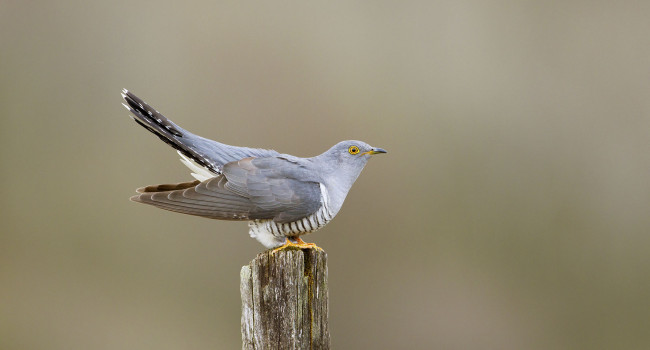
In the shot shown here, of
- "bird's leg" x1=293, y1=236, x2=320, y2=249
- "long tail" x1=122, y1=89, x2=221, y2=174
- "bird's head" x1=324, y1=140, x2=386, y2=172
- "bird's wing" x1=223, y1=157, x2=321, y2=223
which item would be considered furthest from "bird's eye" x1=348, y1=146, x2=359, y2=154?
"long tail" x1=122, y1=89, x2=221, y2=174

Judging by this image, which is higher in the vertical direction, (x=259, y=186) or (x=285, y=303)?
(x=259, y=186)

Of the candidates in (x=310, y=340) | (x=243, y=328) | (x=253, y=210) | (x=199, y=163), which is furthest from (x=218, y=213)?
(x=310, y=340)

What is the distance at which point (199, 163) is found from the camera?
2.76 metres

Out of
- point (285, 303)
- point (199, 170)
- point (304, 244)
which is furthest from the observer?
point (199, 170)

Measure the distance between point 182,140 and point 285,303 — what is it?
1.06m

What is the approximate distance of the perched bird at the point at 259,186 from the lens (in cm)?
254

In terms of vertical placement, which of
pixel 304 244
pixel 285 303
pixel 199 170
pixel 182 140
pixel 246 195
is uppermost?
pixel 182 140

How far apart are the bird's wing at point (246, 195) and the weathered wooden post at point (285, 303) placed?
0.44 m

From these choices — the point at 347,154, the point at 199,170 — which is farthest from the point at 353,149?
the point at 199,170

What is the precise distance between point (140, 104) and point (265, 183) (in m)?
0.71

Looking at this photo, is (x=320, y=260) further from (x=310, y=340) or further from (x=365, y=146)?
(x=365, y=146)

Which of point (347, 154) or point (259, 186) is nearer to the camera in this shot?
point (259, 186)

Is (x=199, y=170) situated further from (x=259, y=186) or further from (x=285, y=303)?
(x=285, y=303)

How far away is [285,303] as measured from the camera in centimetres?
206
